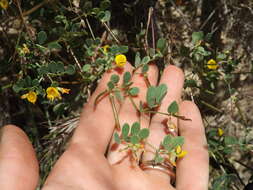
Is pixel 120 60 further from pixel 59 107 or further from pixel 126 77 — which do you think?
pixel 59 107

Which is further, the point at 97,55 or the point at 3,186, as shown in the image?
the point at 97,55

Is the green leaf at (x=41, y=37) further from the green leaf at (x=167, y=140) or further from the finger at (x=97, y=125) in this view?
the green leaf at (x=167, y=140)

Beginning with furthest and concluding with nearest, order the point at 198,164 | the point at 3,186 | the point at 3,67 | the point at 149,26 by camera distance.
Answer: the point at 149,26 → the point at 3,67 → the point at 198,164 → the point at 3,186

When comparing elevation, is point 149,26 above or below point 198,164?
above

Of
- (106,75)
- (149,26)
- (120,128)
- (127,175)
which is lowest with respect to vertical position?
(127,175)

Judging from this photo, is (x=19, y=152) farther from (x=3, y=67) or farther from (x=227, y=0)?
(x=227, y=0)

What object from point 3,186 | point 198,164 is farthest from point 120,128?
point 3,186

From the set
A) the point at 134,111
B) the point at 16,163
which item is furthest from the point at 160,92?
the point at 16,163
